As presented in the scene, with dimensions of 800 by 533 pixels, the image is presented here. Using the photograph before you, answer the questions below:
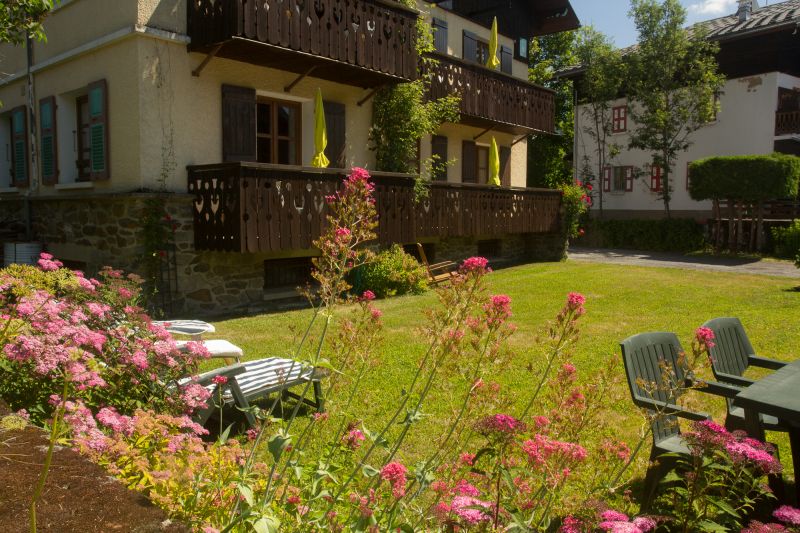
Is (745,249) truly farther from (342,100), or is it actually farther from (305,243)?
(305,243)

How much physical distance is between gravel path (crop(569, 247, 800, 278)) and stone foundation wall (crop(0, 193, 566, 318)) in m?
10.5

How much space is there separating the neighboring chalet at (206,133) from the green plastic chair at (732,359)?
658 cm

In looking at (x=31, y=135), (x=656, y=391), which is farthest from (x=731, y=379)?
(x=31, y=135)

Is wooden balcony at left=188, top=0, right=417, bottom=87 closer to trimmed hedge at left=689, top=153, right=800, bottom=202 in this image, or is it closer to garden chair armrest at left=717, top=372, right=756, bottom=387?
garden chair armrest at left=717, top=372, right=756, bottom=387

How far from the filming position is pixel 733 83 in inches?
963

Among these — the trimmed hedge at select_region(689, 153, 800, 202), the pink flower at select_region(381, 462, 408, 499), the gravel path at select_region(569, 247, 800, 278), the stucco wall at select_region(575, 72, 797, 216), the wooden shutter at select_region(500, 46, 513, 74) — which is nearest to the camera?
the pink flower at select_region(381, 462, 408, 499)

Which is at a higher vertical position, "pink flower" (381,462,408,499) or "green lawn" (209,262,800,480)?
"pink flower" (381,462,408,499)

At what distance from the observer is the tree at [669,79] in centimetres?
2352

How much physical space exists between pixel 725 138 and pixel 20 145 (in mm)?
24323

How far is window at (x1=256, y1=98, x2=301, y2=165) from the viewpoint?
1141cm

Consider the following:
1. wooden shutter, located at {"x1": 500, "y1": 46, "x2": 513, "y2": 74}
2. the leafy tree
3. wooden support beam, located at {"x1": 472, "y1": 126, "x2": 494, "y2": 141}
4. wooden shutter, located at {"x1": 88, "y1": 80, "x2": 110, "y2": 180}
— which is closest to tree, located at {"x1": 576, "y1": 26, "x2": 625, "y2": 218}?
wooden shutter, located at {"x1": 500, "y1": 46, "x2": 513, "y2": 74}

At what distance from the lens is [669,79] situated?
79.1 feet

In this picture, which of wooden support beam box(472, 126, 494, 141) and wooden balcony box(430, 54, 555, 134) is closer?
wooden balcony box(430, 54, 555, 134)

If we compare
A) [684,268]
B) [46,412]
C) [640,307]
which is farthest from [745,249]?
[46,412]
